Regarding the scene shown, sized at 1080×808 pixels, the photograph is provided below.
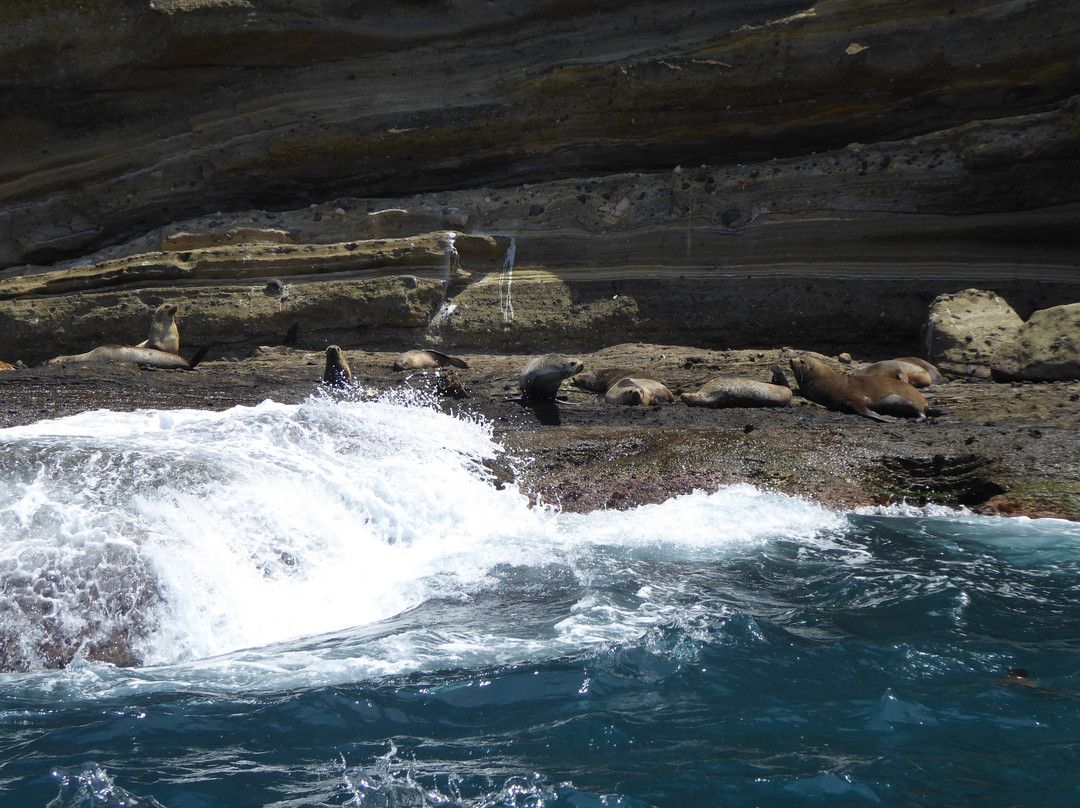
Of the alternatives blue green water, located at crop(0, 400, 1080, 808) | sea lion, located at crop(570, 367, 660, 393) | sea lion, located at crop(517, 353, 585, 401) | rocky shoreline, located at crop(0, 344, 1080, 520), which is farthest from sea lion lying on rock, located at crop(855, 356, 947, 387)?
sea lion, located at crop(517, 353, 585, 401)

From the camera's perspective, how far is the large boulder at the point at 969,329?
Result: 35.8ft

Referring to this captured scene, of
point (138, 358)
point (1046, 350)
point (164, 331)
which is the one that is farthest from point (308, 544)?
point (1046, 350)

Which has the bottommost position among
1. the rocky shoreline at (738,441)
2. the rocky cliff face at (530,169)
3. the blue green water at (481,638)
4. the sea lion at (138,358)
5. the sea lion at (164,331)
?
the blue green water at (481,638)

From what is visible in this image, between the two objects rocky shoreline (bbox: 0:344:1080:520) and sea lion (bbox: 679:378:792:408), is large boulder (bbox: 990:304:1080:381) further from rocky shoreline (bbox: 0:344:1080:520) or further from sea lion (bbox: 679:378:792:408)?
sea lion (bbox: 679:378:792:408)

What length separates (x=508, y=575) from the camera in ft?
19.6

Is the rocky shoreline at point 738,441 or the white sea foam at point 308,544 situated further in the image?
the rocky shoreline at point 738,441

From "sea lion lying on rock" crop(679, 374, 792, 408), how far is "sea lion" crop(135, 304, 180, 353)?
Result: 759cm

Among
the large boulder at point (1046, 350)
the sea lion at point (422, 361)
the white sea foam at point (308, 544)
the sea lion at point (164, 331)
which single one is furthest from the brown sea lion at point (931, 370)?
the sea lion at point (164, 331)

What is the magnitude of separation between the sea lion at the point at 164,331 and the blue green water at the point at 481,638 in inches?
215

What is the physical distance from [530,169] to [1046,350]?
8378mm

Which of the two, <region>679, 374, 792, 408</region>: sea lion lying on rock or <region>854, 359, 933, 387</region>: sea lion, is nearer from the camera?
<region>679, 374, 792, 408</region>: sea lion lying on rock

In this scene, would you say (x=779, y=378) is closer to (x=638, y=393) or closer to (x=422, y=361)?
(x=638, y=393)

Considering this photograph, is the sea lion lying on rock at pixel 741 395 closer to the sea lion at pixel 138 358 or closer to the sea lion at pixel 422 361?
the sea lion at pixel 422 361

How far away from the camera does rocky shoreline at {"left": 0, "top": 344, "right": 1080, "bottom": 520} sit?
7.59 metres
